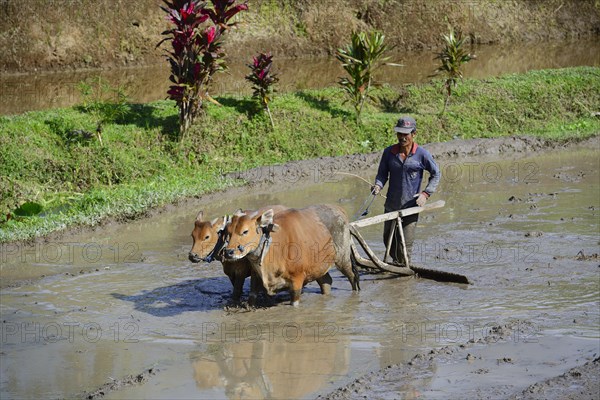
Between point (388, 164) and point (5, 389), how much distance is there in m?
4.67

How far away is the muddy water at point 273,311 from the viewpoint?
7.87 meters

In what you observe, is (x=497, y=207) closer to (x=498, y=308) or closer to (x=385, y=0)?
(x=498, y=308)

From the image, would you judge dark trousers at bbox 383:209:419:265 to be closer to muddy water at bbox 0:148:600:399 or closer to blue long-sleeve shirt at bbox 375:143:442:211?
blue long-sleeve shirt at bbox 375:143:442:211

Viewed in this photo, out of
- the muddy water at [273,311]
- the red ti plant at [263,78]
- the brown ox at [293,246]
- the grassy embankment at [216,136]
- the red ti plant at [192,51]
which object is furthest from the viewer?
the red ti plant at [263,78]

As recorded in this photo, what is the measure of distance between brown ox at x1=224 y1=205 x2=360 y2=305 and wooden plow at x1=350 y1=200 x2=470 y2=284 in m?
0.17

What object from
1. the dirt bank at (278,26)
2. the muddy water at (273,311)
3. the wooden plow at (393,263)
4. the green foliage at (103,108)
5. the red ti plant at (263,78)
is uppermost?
the dirt bank at (278,26)

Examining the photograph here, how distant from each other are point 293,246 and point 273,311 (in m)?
0.71

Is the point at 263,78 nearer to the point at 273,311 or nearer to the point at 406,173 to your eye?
the point at 406,173

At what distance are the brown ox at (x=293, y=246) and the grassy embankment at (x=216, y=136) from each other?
13.0ft

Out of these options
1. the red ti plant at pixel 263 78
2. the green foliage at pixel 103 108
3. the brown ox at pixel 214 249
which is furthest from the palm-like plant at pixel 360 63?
the brown ox at pixel 214 249

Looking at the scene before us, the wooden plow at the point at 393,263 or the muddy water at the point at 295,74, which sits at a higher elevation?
the muddy water at the point at 295,74

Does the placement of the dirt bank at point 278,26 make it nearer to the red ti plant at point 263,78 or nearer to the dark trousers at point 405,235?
the red ti plant at point 263,78

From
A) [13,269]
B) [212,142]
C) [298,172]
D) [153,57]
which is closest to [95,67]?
[153,57]

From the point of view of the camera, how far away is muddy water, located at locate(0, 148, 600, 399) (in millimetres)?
7867
